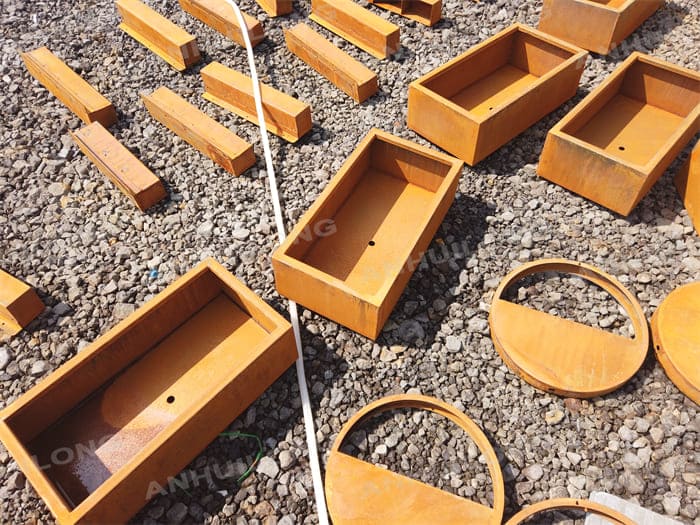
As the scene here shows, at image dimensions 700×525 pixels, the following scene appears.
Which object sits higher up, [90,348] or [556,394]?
[90,348]

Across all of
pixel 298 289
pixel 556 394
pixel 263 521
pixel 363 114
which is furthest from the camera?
pixel 363 114

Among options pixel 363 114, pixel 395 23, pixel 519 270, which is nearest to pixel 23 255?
pixel 363 114

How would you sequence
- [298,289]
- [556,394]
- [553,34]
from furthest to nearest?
[553,34] → [298,289] → [556,394]

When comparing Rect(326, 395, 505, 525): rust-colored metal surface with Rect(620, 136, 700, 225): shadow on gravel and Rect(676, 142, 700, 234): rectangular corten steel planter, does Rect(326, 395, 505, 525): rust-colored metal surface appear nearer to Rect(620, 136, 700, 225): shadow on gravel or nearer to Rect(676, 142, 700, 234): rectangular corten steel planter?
Rect(620, 136, 700, 225): shadow on gravel

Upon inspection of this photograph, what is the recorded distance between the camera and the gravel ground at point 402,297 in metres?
3.94

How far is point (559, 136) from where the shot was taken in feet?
17.3

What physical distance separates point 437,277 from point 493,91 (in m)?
2.94

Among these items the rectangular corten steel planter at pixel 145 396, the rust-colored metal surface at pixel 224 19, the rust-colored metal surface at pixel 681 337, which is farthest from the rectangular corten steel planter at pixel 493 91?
the rectangular corten steel planter at pixel 145 396

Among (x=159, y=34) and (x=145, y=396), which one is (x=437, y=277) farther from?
(x=159, y=34)

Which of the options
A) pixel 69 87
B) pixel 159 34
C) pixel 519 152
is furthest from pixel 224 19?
pixel 519 152

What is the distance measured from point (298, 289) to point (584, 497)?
8.87 feet

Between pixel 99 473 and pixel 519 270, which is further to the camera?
pixel 519 270

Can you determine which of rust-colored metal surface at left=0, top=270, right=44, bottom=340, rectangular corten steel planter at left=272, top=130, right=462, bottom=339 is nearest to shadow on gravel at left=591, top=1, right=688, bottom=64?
rectangular corten steel planter at left=272, top=130, right=462, bottom=339

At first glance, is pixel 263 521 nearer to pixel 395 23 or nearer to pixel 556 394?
pixel 556 394
